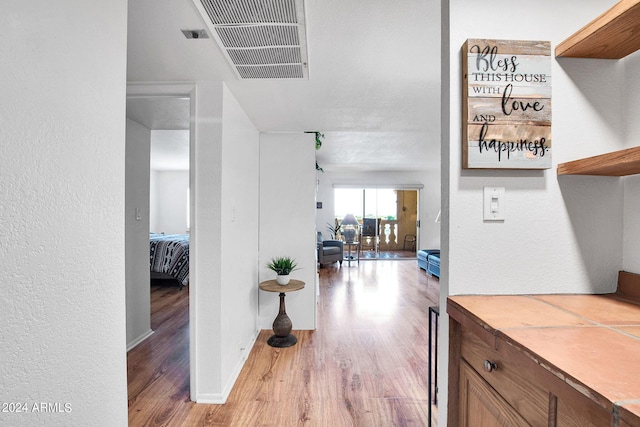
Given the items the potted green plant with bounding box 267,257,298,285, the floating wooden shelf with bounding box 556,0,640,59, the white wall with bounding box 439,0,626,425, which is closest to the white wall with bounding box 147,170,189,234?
the potted green plant with bounding box 267,257,298,285

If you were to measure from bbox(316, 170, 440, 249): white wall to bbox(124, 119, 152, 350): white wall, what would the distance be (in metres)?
5.09

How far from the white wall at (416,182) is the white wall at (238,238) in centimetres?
490

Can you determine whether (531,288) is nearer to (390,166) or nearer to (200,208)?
→ (200,208)

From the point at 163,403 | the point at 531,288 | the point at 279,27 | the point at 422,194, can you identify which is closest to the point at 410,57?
the point at 279,27

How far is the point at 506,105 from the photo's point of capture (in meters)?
1.05

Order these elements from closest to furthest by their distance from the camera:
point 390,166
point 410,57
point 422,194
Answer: point 410,57 < point 390,166 < point 422,194

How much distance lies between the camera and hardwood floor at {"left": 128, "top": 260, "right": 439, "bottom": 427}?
1818 mm

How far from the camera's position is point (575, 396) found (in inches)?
21.5

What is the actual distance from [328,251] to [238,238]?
14.4 feet

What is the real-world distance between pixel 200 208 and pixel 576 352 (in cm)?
193

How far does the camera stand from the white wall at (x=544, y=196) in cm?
107

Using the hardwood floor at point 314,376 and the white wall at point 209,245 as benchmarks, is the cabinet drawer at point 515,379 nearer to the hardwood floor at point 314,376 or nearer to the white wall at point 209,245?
the hardwood floor at point 314,376

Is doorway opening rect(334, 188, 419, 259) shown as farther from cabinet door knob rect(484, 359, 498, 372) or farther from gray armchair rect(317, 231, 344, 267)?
cabinet door knob rect(484, 359, 498, 372)

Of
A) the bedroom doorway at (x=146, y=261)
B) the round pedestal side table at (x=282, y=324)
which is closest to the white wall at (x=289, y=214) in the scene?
the round pedestal side table at (x=282, y=324)
